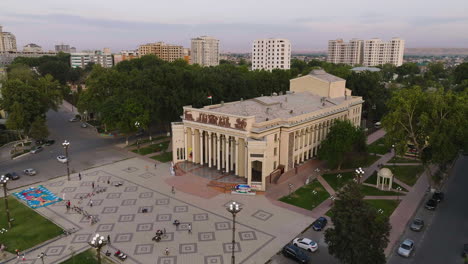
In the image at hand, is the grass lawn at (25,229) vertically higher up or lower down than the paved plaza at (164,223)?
lower down

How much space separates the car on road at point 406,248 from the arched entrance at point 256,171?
20079 mm

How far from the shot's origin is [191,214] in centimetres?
3925

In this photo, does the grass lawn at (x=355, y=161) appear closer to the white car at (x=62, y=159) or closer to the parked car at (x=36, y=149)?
the white car at (x=62, y=159)

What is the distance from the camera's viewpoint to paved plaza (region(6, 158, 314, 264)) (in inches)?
1240

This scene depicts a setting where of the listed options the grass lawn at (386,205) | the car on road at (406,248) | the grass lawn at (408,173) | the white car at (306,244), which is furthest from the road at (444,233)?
the white car at (306,244)

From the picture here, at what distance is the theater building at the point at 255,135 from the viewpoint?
47188 millimetres

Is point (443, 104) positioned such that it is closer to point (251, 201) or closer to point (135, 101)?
point (251, 201)

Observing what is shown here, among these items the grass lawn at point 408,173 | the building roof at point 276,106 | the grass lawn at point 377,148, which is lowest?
the grass lawn at point 408,173

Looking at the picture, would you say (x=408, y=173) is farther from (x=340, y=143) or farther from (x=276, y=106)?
(x=276, y=106)

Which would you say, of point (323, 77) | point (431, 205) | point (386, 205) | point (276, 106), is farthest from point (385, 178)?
point (323, 77)

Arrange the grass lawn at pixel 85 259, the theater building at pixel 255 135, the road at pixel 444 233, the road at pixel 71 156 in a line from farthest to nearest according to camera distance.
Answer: the road at pixel 71 156
the theater building at pixel 255 135
the road at pixel 444 233
the grass lawn at pixel 85 259

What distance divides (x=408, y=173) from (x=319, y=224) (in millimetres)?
24770

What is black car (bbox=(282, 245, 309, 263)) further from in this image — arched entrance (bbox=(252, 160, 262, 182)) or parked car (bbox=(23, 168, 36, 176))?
parked car (bbox=(23, 168, 36, 176))

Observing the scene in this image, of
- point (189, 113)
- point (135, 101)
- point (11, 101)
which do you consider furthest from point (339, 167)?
point (11, 101)
